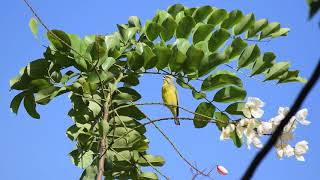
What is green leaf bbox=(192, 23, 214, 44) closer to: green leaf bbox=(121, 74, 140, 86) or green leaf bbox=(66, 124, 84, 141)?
green leaf bbox=(121, 74, 140, 86)

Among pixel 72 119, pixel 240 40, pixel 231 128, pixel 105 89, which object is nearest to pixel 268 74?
pixel 240 40

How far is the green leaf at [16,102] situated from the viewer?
67.5 inches

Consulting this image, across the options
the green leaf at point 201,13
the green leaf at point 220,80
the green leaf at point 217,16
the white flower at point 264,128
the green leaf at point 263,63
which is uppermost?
the green leaf at point 201,13

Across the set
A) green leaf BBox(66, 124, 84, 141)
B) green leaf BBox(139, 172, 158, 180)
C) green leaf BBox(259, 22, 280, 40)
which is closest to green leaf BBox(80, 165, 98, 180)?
green leaf BBox(66, 124, 84, 141)

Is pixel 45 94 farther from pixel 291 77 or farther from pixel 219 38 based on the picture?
pixel 291 77

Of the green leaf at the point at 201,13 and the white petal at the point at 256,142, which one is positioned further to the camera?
the green leaf at the point at 201,13

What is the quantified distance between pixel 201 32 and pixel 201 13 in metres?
0.18

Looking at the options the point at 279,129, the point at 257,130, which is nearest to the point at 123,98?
the point at 257,130

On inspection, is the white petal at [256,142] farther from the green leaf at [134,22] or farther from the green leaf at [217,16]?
the green leaf at [134,22]

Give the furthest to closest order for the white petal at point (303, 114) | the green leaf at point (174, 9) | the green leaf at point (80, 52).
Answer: the green leaf at point (174, 9) → the green leaf at point (80, 52) → the white petal at point (303, 114)

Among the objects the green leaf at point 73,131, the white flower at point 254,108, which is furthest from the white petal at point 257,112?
the green leaf at point 73,131

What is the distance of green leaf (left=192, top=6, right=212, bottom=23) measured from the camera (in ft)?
5.91

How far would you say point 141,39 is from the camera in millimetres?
1850

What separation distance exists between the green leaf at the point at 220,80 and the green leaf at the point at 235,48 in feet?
0.20
